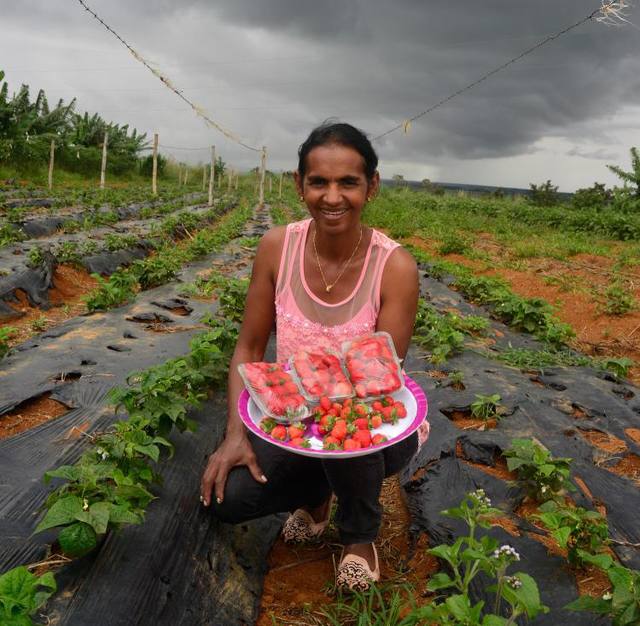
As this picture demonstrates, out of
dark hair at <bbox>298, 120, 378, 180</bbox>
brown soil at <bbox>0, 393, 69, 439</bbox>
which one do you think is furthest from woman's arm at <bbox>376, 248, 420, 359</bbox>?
brown soil at <bbox>0, 393, 69, 439</bbox>

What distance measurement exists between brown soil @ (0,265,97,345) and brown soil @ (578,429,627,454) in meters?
4.24

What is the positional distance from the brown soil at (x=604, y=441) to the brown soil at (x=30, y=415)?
2.86 meters

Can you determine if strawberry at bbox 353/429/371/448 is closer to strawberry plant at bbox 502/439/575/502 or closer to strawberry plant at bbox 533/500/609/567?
strawberry plant at bbox 533/500/609/567

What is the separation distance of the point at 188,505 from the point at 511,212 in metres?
19.2

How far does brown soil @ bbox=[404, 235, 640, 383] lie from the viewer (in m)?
5.61

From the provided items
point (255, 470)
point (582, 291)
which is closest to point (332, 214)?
point (255, 470)

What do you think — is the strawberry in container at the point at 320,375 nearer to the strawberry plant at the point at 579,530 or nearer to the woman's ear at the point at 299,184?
the woman's ear at the point at 299,184

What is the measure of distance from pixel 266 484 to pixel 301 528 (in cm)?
49

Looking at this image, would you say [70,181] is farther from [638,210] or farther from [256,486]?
[256,486]

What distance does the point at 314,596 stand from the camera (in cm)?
210

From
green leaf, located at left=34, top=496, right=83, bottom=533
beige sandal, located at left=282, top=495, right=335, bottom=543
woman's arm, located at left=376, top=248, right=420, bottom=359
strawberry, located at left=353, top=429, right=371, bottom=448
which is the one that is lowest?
beige sandal, located at left=282, top=495, right=335, bottom=543

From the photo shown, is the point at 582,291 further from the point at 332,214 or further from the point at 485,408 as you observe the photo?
the point at 332,214

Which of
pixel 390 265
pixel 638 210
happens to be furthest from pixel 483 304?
pixel 638 210

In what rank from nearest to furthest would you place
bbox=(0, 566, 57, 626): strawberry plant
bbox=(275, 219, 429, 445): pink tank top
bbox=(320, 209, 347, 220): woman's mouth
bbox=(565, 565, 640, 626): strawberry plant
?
bbox=(0, 566, 57, 626): strawberry plant → bbox=(565, 565, 640, 626): strawberry plant → bbox=(320, 209, 347, 220): woman's mouth → bbox=(275, 219, 429, 445): pink tank top
